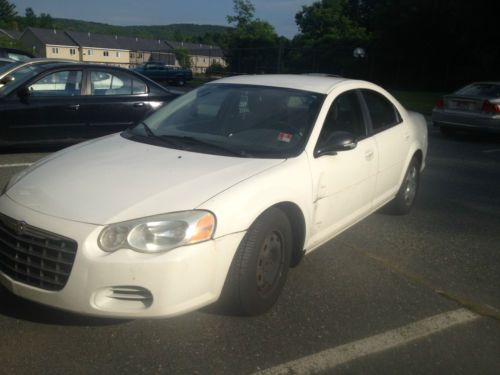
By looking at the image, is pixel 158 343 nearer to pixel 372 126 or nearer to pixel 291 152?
pixel 291 152

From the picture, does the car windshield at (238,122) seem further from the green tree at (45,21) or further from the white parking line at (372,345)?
the green tree at (45,21)

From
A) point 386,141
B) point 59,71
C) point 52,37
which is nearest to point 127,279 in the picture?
point 386,141

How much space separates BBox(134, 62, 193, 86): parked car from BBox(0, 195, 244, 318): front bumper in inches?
1301

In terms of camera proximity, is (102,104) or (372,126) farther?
(102,104)

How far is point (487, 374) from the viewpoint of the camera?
111 inches

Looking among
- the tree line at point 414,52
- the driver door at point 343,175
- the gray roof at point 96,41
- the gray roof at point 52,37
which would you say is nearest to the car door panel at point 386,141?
the driver door at point 343,175

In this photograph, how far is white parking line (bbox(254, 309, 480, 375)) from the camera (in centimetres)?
278

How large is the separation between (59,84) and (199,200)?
5.95m

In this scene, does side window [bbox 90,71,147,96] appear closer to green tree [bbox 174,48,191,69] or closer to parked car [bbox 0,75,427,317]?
parked car [bbox 0,75,427,317]

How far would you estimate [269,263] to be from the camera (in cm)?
332

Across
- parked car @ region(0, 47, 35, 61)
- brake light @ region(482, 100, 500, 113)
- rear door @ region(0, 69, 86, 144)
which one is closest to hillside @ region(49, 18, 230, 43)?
parked car @ region(0, 47, 35, 61)

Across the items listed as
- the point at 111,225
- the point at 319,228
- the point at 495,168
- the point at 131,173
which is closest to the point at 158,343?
the point at 111,225

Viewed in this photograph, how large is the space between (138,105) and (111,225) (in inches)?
240

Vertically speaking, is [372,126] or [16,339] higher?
[372,126]
